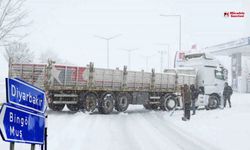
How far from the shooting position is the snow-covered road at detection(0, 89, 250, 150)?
33.0 ft

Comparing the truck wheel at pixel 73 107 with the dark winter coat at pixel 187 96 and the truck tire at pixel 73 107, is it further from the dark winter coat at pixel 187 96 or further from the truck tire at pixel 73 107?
the dark winter coat at pixel 187 96

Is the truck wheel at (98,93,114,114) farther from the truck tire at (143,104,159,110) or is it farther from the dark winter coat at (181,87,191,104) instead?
the dark winter coat at (181,87,191,104)

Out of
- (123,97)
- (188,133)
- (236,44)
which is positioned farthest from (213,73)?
(236,44)

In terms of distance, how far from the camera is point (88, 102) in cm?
1867

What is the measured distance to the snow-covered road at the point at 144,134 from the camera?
10.1 m

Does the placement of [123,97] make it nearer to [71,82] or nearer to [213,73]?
[71,82]

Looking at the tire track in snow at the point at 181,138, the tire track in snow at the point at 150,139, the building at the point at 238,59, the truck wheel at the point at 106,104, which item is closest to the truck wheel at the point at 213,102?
the truck wheel at the point at 106,104

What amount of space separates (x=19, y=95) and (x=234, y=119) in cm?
1360

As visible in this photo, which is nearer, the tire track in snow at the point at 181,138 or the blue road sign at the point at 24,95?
the blue road sign at the point at 24,95

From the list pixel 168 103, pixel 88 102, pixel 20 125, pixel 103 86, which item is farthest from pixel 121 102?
pixel 20 125

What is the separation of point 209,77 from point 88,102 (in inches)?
330

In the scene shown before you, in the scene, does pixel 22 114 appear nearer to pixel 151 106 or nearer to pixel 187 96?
pixel 187 96

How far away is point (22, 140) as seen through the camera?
4484mm

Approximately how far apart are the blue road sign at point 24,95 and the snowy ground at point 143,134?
437 cm
